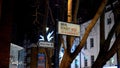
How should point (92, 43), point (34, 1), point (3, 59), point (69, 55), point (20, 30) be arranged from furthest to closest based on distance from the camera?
point (92, 43) → point (20, 30) → point (34, 1) → point (69, 55) → point (3, 59)

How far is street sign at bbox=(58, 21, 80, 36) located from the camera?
31.5ft

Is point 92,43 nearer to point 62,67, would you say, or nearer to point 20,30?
point 20,30

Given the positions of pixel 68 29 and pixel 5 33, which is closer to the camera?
pixel 5 33

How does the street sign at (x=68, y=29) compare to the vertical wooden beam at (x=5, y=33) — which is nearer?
the vertical wooden beam at (x=5, y=33)

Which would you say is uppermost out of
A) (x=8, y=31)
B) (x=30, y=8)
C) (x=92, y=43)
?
(x=30, y=8)

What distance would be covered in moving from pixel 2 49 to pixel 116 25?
487 cm

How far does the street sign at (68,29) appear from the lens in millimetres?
9609

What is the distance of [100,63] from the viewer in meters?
11.0

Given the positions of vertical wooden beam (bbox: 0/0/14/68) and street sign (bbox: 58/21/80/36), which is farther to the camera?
street sign (bbox: 58/21/80/36)

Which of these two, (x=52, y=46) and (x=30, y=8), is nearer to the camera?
(x=52, y=46)

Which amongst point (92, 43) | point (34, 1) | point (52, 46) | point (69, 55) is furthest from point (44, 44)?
point (92, 43)

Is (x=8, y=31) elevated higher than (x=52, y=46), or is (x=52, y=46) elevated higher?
(x=8, y=31)

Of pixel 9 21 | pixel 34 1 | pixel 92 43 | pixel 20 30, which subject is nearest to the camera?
pixel 9 21

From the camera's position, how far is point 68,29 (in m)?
9.72
